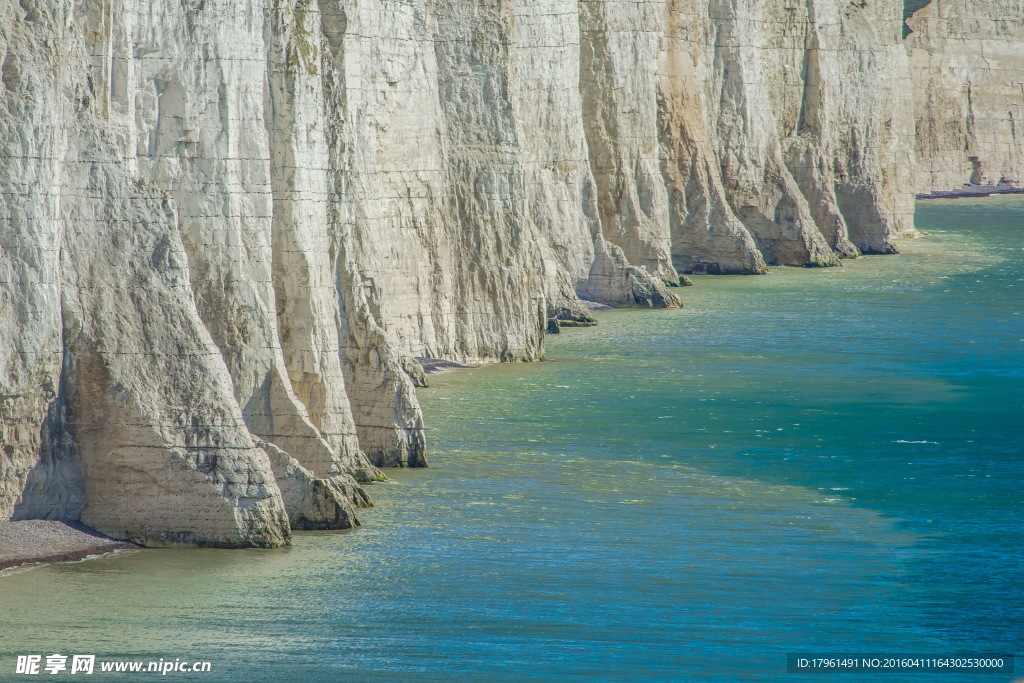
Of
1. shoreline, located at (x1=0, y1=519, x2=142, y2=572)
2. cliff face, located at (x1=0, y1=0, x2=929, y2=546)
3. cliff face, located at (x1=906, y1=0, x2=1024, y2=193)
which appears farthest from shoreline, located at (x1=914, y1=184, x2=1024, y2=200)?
shoreline, located at (x1=0, y1=519, x2=142, y2=572)

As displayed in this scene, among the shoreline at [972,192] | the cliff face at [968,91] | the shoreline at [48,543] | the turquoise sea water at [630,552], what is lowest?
the turquoise sea water at [630,552]

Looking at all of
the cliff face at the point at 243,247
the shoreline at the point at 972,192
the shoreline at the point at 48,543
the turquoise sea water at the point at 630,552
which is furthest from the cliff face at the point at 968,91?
the shoreline at the point at 48,543

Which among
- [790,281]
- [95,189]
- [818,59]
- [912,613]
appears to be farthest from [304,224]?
[818,59]

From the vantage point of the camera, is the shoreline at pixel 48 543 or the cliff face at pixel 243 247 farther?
the cliff face at pixel 243 247

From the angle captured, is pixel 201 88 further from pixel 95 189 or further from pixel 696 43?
pixel 696 43

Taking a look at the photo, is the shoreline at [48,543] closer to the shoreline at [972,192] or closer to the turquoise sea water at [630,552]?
the turquoise sea water at [630,552]

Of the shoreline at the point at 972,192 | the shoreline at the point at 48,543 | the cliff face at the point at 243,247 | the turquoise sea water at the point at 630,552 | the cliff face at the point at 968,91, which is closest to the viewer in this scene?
the turquoise sea water at the point at 630,552

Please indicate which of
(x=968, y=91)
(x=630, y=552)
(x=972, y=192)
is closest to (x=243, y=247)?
(x=630, y=552)
